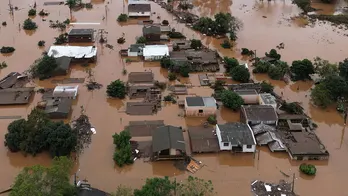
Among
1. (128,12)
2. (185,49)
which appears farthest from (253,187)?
(128,12)

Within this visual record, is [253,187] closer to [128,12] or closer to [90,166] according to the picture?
[90,166]

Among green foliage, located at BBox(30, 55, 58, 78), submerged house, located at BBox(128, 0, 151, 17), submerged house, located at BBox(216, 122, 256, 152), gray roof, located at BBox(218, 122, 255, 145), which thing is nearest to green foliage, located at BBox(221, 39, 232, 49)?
submerged house, located at BBox(128, 0, 151, 17)

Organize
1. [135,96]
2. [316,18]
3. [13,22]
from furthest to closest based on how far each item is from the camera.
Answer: [316,18]
[13,22]
[135,96]

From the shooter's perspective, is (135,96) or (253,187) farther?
(135,96)

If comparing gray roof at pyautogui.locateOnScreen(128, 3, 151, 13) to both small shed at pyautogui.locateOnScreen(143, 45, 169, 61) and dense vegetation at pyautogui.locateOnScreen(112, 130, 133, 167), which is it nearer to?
small shed at pyautogui.locateOnScreen(143, 45, 169, 61)

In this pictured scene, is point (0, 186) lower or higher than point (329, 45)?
lower

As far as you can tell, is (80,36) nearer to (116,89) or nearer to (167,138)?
(116,89)

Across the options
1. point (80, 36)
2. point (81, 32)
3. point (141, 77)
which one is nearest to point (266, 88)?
point (141, 77)
